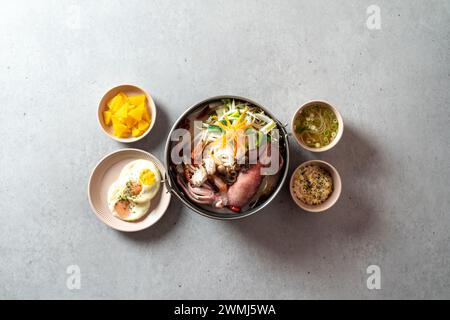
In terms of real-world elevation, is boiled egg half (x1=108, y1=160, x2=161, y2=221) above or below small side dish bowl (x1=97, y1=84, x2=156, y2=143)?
below

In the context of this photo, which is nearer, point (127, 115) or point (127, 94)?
point (127, 115)

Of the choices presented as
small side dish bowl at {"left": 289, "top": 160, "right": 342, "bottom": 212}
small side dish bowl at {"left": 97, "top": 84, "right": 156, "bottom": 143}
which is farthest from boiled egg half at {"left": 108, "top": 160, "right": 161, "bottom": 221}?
small side dish bowl at {"left": 289, "top": 160, "right": 342, "bottom": 212}

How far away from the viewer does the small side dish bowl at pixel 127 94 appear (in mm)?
2475

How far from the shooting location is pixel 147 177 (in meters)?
2.48

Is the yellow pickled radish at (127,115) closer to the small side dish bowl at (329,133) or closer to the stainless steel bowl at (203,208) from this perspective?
the stainless steel bowl at (203,208)

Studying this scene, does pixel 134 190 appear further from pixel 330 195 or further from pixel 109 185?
pixel 330 195

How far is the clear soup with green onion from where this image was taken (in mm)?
2486

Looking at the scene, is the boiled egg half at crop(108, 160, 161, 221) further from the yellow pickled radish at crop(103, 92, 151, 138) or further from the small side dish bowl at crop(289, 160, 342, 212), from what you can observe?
the small side dish bowl at crop(289, 160, 342, 212)

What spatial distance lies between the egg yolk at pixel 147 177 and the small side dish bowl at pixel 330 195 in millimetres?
889

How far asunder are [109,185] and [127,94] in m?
0.62

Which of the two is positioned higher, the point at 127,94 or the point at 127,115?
the point at 127,94

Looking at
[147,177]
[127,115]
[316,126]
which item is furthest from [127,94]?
[316,126]

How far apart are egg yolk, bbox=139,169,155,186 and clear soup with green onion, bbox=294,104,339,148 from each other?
38.4 inches

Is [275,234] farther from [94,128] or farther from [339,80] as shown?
[94,128]
